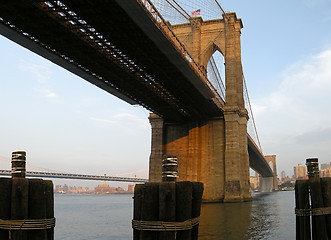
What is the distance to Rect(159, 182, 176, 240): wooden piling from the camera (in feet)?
20.0

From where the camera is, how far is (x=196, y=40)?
1997 inches

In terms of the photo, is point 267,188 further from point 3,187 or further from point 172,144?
point 3,187

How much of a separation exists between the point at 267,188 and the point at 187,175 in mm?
103435

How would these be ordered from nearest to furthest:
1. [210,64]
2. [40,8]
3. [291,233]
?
[291,233] < [40,8] < [210,64]

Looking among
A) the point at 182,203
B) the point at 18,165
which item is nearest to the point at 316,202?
the point at 182,203

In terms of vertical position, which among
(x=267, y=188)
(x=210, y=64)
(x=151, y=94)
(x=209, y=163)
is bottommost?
(x=267, y=188)

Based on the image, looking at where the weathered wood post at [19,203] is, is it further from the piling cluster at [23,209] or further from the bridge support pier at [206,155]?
the bridge support pier at [206,155]

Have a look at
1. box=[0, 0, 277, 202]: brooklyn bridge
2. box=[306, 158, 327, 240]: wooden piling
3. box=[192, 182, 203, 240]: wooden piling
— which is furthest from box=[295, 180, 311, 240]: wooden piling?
box=[0, 0, 277, 202]: brooklyn bridge

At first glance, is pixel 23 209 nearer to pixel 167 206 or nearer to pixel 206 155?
pixel 167 206

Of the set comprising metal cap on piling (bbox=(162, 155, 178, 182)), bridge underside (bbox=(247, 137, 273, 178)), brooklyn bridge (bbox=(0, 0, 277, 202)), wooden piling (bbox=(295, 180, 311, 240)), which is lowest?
wooden piling (bbox=(295, 180, 311, 240))

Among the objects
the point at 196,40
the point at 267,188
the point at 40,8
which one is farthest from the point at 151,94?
the point at 267,188

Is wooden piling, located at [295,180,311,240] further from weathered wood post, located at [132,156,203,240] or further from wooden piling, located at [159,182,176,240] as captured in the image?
wooden piling, located at [159,182,176,240]

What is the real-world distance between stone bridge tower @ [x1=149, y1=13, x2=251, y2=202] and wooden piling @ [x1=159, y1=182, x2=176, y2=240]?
37.0 m

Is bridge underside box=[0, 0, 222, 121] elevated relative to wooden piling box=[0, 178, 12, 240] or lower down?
elevated
